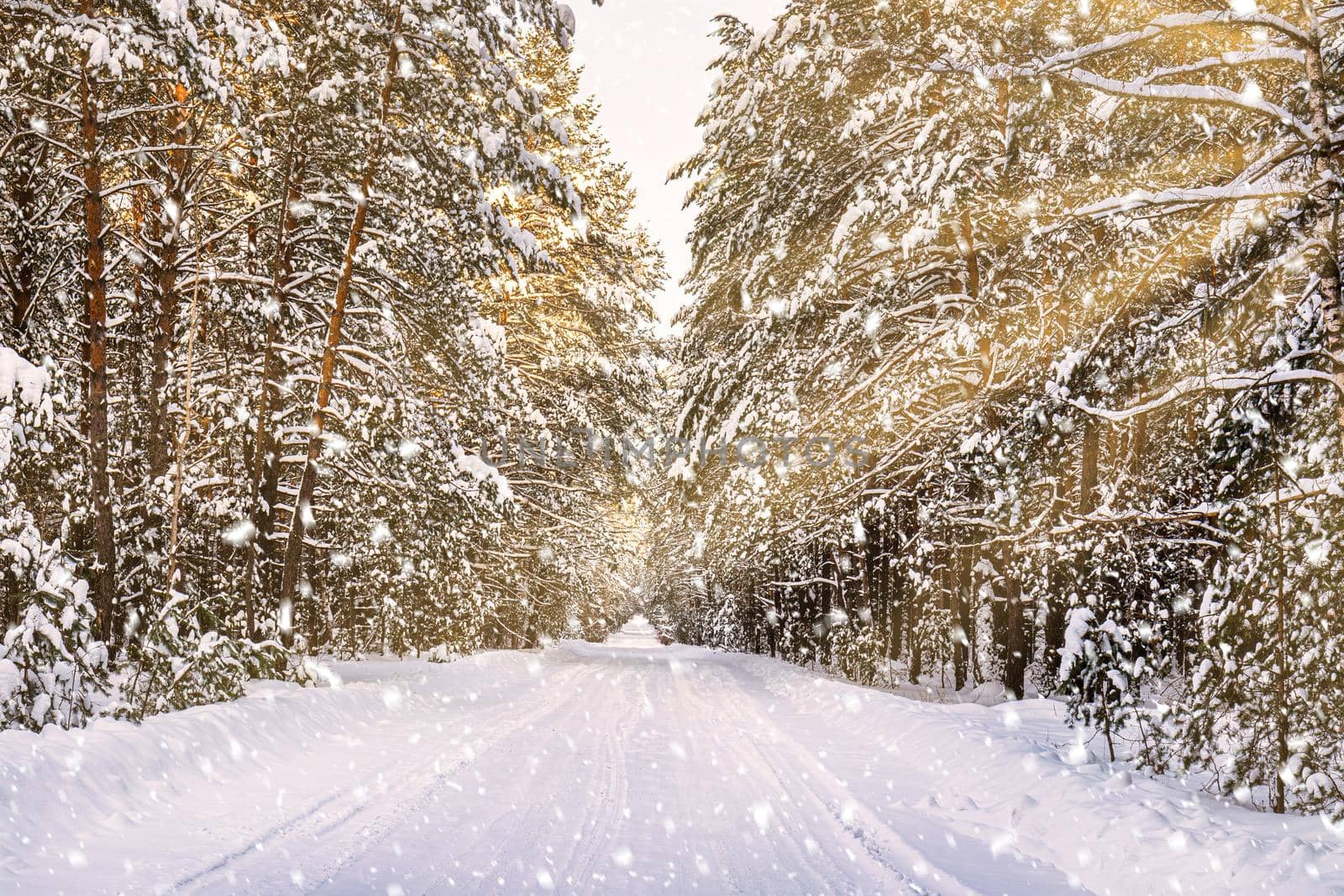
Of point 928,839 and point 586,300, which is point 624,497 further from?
point 928,839

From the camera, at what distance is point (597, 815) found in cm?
577

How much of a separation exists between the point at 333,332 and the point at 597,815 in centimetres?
913

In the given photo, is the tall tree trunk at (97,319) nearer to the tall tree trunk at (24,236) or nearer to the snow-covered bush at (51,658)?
the tall tree trunk at (24,236)

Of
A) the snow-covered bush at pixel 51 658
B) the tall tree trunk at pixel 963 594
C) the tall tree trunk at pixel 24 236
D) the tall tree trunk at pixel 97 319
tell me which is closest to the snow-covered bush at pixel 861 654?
the tall tree trunk at pixel 963 594

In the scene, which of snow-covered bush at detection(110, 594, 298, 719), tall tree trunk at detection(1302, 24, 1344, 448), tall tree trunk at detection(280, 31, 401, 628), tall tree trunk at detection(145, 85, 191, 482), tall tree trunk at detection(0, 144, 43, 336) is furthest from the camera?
tall tree trunk at detection(280, 31, 401, 628)

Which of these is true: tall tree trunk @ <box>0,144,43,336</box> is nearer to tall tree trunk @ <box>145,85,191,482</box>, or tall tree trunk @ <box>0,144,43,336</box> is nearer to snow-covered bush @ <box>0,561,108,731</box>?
tall tree trunk @ <box>145,85,191,482</box>

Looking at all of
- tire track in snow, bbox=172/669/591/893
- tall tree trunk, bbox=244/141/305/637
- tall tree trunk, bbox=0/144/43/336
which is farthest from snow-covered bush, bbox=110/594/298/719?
tall tree trunk, bbox=0/144/43/336

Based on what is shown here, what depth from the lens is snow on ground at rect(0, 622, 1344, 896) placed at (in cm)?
436

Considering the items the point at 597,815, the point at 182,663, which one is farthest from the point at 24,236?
the point at 597,815

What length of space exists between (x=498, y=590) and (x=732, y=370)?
14.5 meters

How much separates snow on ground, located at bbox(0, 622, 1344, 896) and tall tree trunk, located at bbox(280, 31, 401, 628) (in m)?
3.70

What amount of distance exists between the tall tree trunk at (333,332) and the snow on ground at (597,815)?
3.70 metres

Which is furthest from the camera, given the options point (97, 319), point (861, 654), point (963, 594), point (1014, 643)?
point (861, 654)

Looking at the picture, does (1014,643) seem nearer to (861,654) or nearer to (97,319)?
(861,654)
